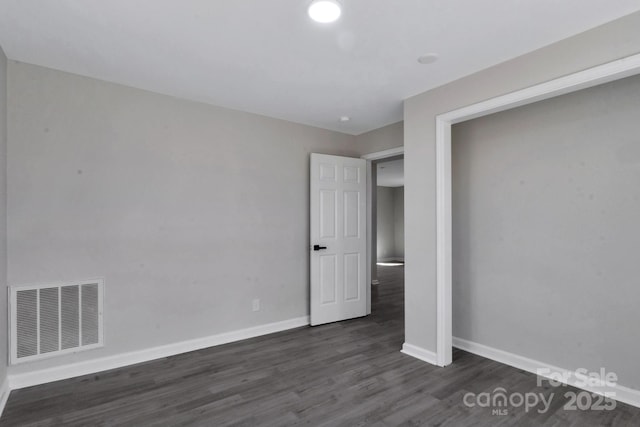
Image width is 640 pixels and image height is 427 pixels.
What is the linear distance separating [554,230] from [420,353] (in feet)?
5.36

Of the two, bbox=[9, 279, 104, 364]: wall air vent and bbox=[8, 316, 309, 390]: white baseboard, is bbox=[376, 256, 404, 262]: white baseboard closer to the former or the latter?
bbox=[8, 316, 309, 390]: white baseboard

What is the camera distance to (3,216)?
2.50m

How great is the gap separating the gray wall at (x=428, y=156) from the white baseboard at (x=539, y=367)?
0.10m

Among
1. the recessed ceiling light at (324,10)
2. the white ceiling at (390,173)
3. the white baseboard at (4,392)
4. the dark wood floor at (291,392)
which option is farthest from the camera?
the white ceiling at (390,173)

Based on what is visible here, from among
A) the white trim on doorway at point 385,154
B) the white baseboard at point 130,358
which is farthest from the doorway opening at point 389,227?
the white baseboard at point 130,358

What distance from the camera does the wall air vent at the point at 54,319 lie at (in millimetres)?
2611

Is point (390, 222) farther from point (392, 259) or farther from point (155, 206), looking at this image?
A: point (155, 206)

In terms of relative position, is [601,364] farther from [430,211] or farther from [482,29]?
[482,29]

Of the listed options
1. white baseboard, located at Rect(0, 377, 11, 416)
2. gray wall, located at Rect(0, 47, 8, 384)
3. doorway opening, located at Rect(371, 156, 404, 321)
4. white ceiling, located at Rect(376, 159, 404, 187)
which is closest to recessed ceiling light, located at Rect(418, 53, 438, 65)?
gray wall, located at Rect(0, 47, 8, 384)

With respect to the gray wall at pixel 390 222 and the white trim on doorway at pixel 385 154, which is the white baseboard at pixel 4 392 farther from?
the gray wall at pixel 390 222

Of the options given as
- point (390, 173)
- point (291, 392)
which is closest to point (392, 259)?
point (390, 173)

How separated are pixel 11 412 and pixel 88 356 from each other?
2.02ft

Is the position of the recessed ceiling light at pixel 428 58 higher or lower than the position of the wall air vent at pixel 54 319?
higher

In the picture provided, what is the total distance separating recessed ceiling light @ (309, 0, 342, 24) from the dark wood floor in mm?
2574
